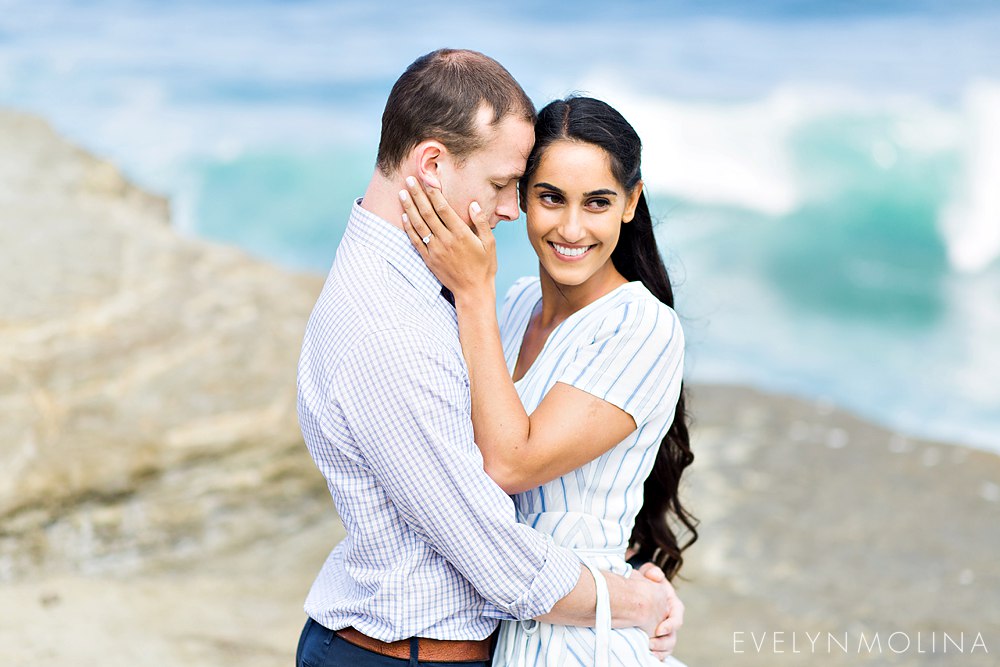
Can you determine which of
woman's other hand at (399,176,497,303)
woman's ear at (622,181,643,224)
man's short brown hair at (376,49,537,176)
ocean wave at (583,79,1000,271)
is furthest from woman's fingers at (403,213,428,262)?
ocean wave at (583,79,1000,271)

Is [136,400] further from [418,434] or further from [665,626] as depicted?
[418,434]

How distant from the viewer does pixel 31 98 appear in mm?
19047

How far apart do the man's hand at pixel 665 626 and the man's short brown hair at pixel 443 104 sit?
1012mm

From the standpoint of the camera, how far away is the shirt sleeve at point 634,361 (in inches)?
81.7

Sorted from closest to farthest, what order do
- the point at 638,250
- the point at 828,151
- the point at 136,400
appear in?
the point at 638,250
the point at 136,400
the point at 828,151

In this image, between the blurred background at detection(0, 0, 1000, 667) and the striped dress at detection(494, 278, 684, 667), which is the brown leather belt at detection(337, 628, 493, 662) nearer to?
the striped dress at detection(494, 278, 684, 667)

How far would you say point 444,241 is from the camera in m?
1.99

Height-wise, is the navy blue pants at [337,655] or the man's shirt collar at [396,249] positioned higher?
the man's shirt collar at [396,249]

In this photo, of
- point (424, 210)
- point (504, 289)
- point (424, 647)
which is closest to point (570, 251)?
point (424, 210)

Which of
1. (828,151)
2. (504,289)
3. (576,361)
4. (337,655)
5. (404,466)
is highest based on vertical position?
(828,151)

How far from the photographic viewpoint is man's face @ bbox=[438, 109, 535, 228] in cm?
203

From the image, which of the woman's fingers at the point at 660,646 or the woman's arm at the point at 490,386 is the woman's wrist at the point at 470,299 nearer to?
the woman's arm at the point at 490,386

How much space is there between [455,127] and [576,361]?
20.1 inches

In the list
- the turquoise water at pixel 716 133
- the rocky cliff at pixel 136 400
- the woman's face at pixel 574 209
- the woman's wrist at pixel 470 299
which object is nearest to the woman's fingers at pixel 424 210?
the woman's wrist at pixel 470 299
